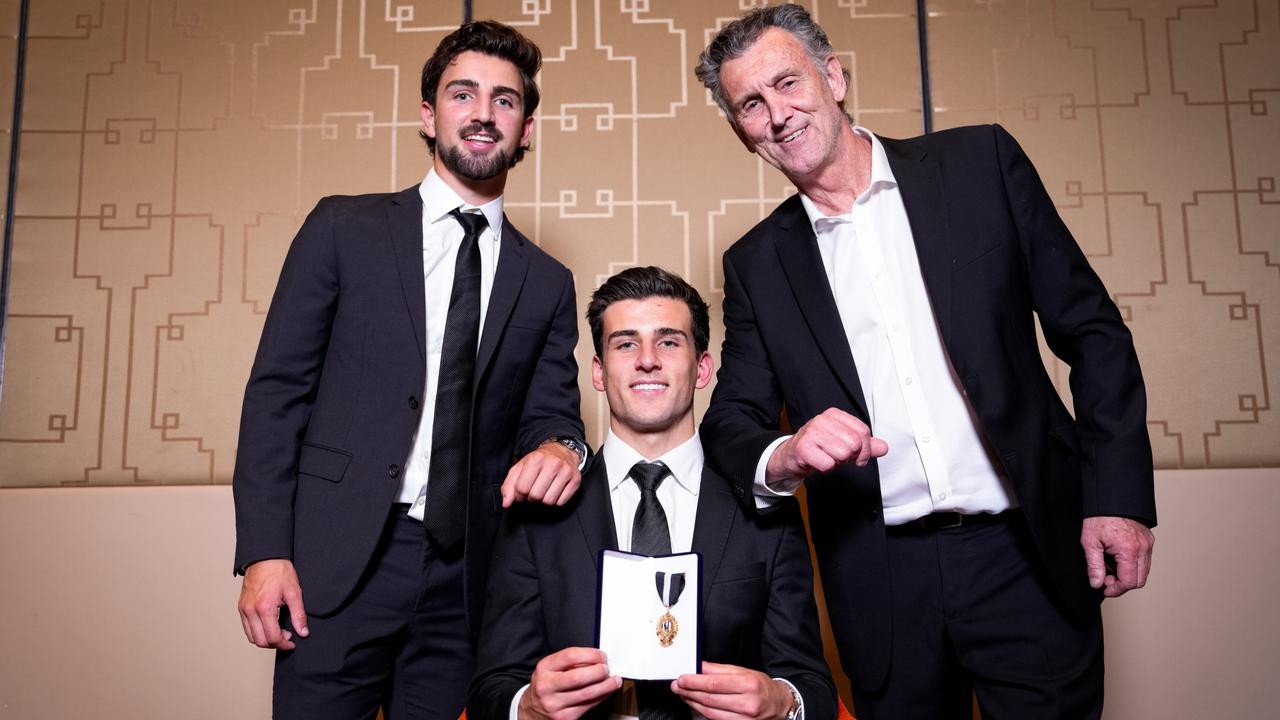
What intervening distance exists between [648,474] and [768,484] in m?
0.26

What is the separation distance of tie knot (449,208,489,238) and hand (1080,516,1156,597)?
4.48ft

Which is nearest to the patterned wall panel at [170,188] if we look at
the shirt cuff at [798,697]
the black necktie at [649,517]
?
the black necktie at [649,517]

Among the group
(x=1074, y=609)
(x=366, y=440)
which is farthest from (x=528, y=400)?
(x=1074, y=609)

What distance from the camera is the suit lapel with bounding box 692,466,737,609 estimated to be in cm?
170

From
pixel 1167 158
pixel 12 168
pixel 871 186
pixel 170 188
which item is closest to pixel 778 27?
pixel 871 186

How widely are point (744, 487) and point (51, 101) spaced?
9.16 ft

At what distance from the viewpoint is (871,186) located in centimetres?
182

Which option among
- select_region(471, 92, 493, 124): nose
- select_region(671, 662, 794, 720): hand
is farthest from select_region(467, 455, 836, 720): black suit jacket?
select_region(471, 92, 493, 124): nose

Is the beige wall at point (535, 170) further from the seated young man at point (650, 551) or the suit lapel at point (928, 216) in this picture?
the suit lapel at point (928, 216)

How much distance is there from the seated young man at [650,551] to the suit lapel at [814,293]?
26 cm

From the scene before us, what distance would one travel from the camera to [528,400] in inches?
83.0

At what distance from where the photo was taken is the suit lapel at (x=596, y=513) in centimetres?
172

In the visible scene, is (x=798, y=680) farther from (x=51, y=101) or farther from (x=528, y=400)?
(x=51, y=101)

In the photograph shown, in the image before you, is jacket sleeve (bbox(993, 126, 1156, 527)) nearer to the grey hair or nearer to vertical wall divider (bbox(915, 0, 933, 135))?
the grey hair
